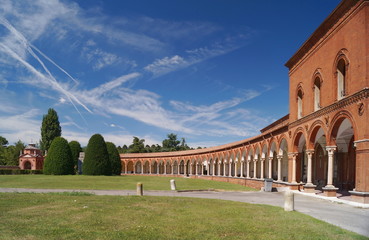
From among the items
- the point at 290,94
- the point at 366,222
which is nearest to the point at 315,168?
the point at 290,94

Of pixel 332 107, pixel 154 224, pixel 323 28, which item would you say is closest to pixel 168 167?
pixel 323 28

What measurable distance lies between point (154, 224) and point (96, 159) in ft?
109

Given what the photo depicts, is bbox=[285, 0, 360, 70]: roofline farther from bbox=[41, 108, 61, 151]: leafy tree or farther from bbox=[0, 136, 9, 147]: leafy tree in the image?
bbox=[0, 136, 9, 147]: leafy tree

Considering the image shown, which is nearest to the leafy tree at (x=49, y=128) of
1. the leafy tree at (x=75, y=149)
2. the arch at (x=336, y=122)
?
the leafy tree at (x=75, y=149)

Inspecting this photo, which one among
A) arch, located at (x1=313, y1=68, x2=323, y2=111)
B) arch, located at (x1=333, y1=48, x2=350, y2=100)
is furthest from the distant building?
arch, located at (x1=333, y1=48, x2=350, y2=100)

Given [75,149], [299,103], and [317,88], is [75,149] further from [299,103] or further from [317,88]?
[317,88]

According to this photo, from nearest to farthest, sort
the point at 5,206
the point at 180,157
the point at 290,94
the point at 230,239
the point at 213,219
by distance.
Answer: the point at 230,239
the point at 213,219
the point at 5,206
the point at 290,94
the point at 180,157

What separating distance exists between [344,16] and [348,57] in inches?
79.1

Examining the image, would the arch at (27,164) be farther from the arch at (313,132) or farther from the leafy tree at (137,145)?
the arch at (313,132)

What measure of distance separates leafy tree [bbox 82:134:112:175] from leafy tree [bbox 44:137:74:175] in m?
2.52

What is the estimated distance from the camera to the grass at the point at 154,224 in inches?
273

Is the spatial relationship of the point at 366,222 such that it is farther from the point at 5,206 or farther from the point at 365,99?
the point at 5,206

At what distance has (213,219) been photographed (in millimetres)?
9008

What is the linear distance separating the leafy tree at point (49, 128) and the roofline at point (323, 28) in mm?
50395
